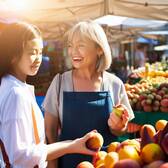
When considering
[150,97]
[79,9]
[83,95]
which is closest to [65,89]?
[83,95]

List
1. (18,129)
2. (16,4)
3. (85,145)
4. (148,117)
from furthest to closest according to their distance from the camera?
(16,4) → (148,117) → (85,145) → (18,129)

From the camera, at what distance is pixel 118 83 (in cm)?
240

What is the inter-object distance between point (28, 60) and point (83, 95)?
0.73 meters

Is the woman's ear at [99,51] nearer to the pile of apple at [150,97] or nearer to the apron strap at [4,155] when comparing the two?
the apron strap at [4,155]

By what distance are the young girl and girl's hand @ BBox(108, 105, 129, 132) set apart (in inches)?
22.5

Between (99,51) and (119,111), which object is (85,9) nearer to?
(99,51)

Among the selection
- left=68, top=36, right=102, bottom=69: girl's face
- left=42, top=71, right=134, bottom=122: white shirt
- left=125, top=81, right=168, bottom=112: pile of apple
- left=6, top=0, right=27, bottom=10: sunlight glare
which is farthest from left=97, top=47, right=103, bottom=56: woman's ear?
left=6, top=0, right=27, bottom=10: sunlight glare

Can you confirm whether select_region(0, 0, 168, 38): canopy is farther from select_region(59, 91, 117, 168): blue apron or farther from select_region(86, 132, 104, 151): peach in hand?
select_region(86, 132, 104, 151): peach in hand

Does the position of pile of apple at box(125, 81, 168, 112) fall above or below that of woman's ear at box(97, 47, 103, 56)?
below

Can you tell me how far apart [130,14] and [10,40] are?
19.4ft

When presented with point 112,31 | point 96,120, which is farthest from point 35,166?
point 112,31

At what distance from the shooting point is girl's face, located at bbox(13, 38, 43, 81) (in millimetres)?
1638

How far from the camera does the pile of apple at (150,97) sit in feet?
13.7

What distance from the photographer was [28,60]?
64.6 inches
